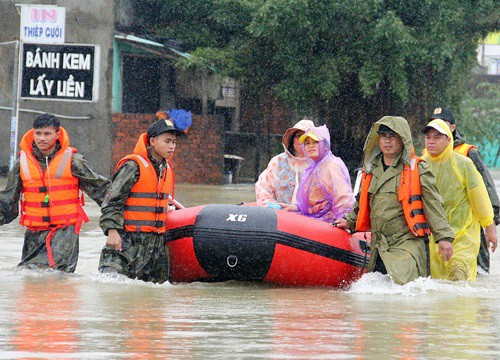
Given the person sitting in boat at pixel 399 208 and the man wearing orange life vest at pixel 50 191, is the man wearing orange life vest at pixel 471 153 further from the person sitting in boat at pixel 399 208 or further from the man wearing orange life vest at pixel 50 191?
the man wearing orange life vest at pixel 50 191

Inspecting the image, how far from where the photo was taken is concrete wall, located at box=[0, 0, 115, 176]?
73.5 ft

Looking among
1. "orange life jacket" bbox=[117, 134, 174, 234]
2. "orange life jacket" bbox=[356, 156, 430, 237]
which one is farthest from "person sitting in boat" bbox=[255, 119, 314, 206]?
"orange life jacket" bbox=[356, 156, 430, 237]

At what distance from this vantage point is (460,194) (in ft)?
28.7

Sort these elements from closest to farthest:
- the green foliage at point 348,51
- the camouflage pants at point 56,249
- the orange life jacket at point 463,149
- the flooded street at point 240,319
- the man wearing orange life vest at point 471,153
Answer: the flooded street at point 240,319
the camouflage pants at point 56,249
the man wearing orange life vest at point 471,153
the orange life jacket at point 463,149
the green foliage at point 348,51

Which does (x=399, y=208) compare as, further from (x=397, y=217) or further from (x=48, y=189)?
(x=48, y=189)

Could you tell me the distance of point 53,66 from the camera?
1538 centimetres

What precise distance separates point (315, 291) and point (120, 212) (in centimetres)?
153

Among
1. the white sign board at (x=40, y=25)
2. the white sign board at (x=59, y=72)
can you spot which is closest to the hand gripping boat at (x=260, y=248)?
the white sign board at (x=40, y=25)

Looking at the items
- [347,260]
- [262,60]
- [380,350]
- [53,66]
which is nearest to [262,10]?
[262,60]

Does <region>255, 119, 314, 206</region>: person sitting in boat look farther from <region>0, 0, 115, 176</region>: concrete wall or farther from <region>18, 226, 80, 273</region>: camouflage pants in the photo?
<region>0, 0, 115, 176</region>: concrete wall

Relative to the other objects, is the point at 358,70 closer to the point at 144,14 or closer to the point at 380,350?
the point at 144,14

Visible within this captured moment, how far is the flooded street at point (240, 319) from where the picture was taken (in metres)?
5.34

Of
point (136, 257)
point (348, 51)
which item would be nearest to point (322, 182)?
point (136, 257)

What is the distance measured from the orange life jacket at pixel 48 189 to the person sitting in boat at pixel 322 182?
5.85 feet
